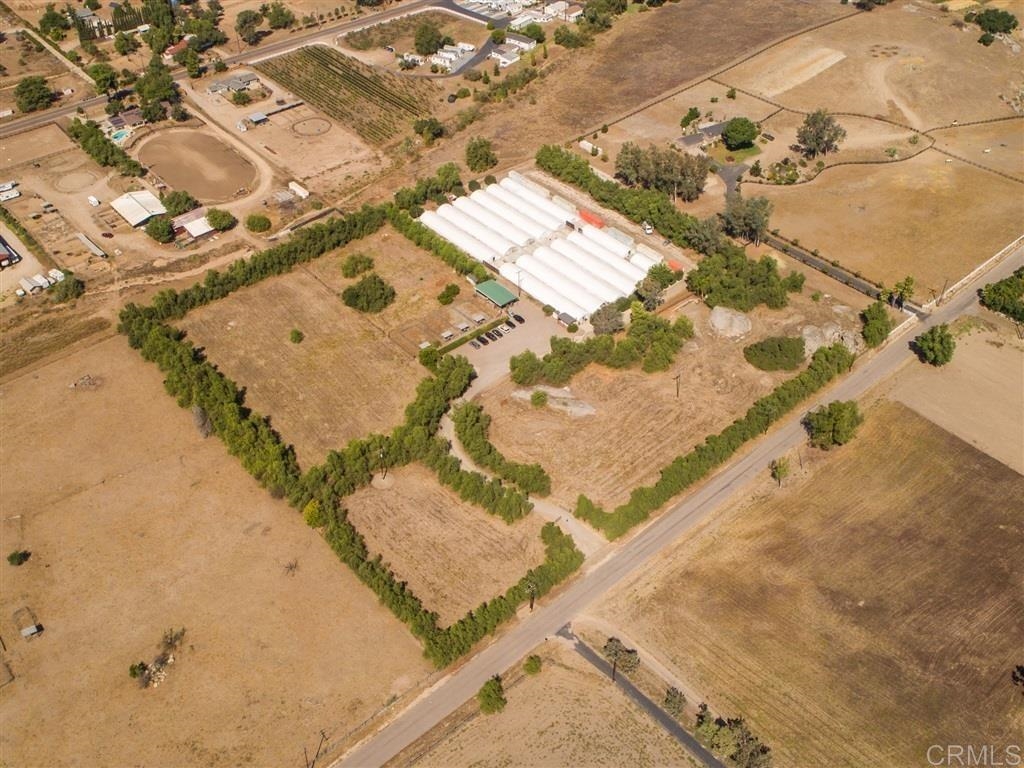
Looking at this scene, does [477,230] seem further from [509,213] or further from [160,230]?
[160,230]

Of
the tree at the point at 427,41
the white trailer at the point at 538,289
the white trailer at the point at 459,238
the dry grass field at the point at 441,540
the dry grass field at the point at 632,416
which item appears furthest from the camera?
the tree at the point at 427,41

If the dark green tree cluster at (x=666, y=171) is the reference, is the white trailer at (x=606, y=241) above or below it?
below

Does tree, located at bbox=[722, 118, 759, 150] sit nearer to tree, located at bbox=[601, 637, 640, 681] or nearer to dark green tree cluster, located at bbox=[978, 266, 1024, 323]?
dark green tree cluster, located at bbox=[978, 266, 1024, 323]

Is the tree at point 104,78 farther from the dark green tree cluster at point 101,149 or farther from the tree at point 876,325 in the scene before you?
the tree at point 876,325

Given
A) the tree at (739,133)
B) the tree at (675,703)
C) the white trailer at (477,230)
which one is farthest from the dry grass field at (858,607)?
the tree at (739,133)

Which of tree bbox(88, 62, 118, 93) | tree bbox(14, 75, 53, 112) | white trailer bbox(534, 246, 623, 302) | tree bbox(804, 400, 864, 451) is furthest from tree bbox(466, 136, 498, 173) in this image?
tree bbox(14, 75, 53, 112)

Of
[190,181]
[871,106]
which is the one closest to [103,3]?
[190,181]

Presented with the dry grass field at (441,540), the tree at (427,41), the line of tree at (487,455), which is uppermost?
the tree at (427,41)
